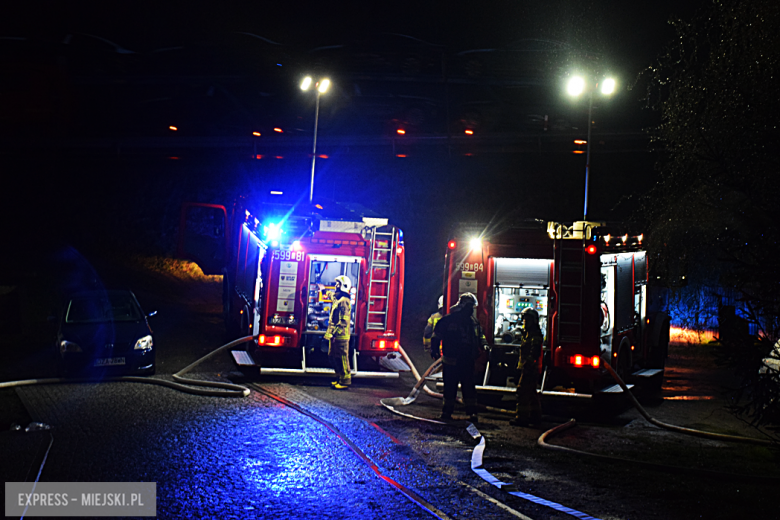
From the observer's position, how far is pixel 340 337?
11.3 m

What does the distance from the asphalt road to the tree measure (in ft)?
3.42

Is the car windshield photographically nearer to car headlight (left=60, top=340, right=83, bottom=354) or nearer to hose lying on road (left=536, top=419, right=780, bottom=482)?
car headlight (left=60, top=340, right=83, bottom=354)

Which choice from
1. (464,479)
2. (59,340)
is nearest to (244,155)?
(59,340)

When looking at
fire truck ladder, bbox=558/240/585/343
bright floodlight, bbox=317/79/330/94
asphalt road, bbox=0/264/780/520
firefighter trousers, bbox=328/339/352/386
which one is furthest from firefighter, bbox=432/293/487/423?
bright floodlight, bbox=317/79/330/94

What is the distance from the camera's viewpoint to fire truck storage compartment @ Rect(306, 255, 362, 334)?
40.4 ft

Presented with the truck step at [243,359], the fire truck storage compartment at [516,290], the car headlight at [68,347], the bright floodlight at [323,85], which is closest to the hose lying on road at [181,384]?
the car headlight at [68,347]

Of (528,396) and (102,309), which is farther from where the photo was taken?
(102,309)

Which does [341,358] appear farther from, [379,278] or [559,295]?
[559,295]

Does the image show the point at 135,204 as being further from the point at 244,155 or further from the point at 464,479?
the point at 464,479

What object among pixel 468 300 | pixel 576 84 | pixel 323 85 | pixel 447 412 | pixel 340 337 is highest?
pixel 323 85

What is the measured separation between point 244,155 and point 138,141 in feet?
17.2

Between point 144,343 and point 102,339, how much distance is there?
2.35 feet

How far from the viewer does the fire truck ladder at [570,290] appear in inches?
404

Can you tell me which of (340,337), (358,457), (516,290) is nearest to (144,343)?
(340,337)
